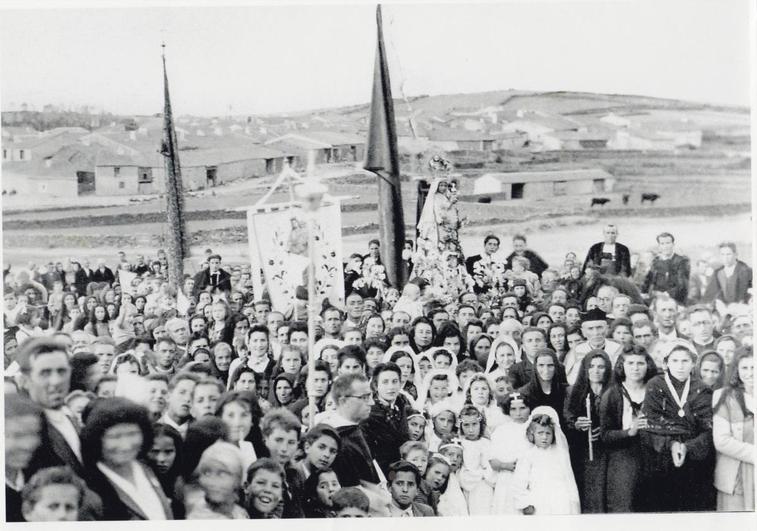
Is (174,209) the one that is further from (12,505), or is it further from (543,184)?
(543,184)

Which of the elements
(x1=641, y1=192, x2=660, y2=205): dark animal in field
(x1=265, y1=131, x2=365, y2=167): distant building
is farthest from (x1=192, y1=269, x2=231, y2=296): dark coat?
(x1=641, y1=192, x2=660, y2=205): dark animal in field

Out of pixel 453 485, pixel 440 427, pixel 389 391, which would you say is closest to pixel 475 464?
pixel 453 485

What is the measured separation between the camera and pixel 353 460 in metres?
7.08

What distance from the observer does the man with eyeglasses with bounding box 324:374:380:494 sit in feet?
23.3

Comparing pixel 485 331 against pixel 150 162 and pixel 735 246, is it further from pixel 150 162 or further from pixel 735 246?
pixel 150 162

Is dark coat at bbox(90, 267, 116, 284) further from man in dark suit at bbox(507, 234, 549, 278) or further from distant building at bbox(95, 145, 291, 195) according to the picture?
man in dark suit at bbox(507, 234, 549, 278)

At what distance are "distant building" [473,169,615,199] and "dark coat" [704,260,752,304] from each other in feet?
3.14

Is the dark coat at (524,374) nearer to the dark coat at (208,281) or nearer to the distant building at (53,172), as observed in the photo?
the dark coat at (208,281)

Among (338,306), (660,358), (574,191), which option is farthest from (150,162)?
(660,358)

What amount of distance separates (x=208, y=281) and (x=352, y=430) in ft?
4.81

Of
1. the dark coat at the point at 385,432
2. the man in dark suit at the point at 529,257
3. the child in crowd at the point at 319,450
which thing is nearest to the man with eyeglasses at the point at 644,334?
the man in dark suit at the point at 529,257

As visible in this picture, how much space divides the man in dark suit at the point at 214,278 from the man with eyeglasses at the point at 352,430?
106cm

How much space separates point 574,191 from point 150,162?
2.99 meters

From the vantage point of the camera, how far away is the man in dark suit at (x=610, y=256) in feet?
24.6
